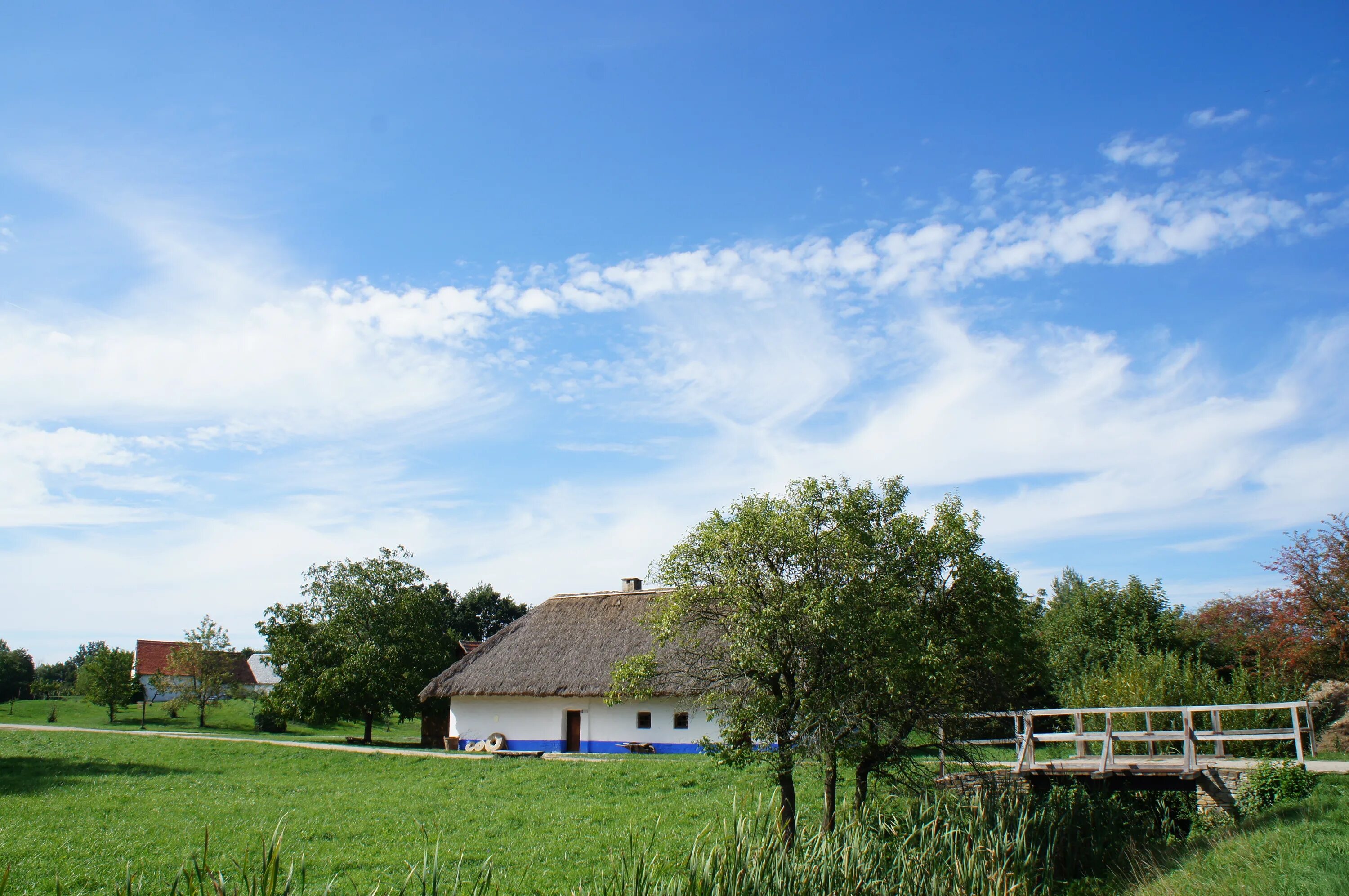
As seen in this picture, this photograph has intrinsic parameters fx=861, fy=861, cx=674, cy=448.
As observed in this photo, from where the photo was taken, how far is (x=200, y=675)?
36.1 m

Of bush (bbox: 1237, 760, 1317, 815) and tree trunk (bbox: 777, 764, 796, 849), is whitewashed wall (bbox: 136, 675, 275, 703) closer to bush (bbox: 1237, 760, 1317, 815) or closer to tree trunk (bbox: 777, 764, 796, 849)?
tree trunk (bbox: 777, 764, 796, 849)

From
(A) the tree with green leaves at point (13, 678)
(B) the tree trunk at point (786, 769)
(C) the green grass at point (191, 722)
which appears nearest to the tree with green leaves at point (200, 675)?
(C) the green grass at point (191, 722)

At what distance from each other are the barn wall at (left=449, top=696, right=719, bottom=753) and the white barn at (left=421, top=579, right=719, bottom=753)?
0.08ft

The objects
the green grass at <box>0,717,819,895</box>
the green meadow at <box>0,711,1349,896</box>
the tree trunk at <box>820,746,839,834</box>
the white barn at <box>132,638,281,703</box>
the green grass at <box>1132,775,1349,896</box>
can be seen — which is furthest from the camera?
the white barn at <box>132,638,281,703</box>

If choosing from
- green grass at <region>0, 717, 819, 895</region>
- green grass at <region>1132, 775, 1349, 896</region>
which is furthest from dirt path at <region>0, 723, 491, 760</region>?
green grass at <region>1132, 775, 1349, 896</region>

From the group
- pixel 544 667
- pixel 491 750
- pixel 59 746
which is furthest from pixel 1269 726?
pixel 59 746

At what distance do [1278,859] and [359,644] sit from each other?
2567 centimetres

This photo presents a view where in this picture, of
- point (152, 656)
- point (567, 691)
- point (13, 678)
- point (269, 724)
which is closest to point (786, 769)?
point (567, 691)

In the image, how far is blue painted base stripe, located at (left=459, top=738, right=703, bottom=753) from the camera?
77.5 ft

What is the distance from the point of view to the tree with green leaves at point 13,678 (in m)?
54.9

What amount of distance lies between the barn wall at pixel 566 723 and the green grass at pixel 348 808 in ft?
9.21

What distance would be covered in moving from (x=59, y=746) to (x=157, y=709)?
2674cm

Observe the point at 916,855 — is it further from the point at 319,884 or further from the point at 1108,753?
the point at 1108,753

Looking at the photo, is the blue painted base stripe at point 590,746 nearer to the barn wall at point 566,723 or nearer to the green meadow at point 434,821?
the barn wall at point 566,723
